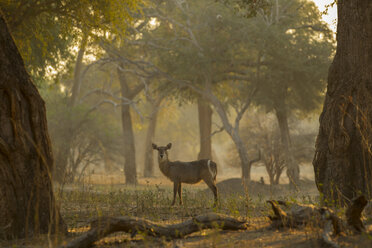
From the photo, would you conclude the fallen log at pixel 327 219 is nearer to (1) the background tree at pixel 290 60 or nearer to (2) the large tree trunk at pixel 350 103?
(2) the large tree trunk at pixel 350 103

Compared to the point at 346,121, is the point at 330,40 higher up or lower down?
higher up

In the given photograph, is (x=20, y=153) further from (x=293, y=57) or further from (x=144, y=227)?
(x=293, y=57)

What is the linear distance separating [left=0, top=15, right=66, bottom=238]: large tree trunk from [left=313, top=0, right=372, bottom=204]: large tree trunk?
4.96 meters

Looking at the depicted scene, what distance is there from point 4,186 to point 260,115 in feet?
97.1

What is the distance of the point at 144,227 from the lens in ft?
20.7

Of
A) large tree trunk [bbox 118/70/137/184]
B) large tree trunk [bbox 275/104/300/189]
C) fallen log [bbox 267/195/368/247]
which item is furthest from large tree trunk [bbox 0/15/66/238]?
large tree trunk [bbox 118/70/137/184]

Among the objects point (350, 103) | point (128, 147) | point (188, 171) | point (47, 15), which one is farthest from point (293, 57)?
point (350, 103)

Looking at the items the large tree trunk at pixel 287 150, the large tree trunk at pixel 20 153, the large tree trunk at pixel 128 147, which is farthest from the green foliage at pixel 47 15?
the large tree trunk at pixel 128 147

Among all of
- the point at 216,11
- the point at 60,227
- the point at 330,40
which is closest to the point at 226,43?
the point at 216,11

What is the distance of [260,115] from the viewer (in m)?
35.1

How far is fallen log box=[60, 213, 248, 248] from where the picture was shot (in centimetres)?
598

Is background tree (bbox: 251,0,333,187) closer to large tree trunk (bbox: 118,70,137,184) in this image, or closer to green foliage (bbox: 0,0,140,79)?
large tree trunk (bbox: 118,70,137,184)

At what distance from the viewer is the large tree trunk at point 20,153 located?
6.80 metres

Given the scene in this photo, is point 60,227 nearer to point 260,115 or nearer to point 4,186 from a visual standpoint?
point 4,186
